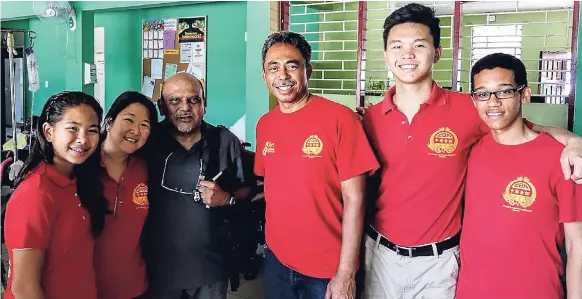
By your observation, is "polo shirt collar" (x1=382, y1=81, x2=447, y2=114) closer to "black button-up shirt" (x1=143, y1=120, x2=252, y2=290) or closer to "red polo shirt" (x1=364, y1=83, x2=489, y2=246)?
"red polo shirt" (x1=364, y1=83, x2=489, y2=246)

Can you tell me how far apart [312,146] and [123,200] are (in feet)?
2.24

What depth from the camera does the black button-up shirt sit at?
196 cm

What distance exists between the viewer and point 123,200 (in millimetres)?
1811

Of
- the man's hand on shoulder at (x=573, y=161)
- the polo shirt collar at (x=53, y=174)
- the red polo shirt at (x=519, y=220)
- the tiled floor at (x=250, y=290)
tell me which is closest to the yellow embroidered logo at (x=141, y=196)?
the polo shirt collar at (x=53, y=174)

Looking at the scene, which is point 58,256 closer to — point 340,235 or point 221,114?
point 340,235

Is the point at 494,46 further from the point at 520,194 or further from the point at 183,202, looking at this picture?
the point at 183,202

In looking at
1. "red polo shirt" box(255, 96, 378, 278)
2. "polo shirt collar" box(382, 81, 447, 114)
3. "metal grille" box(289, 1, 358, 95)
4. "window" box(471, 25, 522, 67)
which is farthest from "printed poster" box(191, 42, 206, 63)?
"polo shirt collar" box(382, 81, 447, 114)

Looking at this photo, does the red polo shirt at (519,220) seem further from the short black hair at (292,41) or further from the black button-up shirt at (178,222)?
the black button-up shirt at (178,222)

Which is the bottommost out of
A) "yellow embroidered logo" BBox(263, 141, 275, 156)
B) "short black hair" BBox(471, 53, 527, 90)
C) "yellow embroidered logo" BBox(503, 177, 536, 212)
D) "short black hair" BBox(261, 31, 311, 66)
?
"yellow embroidered logo" BBox(503, 177, 536, 212)

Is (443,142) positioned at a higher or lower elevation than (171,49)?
lower

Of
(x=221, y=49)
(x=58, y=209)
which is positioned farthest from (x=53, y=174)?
(x=221, y=49)

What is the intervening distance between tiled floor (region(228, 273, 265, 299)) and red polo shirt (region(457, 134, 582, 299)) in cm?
222

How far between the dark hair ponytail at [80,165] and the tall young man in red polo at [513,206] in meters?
1.21

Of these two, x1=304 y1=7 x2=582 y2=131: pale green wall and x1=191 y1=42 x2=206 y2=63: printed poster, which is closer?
x1=304 y1=7 x2=582 y2=131: pale green wall
